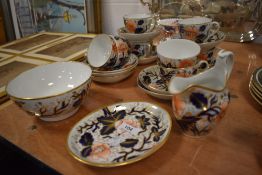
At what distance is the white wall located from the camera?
1.09 m

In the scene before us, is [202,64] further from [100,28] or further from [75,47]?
[100,28]

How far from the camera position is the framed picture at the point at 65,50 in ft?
2.85

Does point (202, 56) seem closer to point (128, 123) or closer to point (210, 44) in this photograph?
point (210, 44)

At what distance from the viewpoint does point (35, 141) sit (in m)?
0.44

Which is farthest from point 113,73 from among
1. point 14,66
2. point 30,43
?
point 30,43

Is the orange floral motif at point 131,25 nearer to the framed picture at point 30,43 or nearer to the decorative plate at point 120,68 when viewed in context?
the decorative plate at point 120,68

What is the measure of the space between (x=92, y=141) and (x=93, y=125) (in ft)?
0.13

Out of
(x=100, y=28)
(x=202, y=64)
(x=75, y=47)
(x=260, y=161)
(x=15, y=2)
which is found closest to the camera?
(x=260, y=161)

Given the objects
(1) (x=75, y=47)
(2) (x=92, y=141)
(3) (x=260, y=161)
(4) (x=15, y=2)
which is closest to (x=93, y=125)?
(2) (x=92, y=141)

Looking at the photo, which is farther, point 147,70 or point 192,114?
point 147,70

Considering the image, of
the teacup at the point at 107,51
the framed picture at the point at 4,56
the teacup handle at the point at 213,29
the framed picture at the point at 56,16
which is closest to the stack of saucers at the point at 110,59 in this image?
the teacup at the point at 107,51

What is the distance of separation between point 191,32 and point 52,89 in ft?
1.22

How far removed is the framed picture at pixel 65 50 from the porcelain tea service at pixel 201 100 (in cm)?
52

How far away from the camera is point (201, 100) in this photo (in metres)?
0.37
